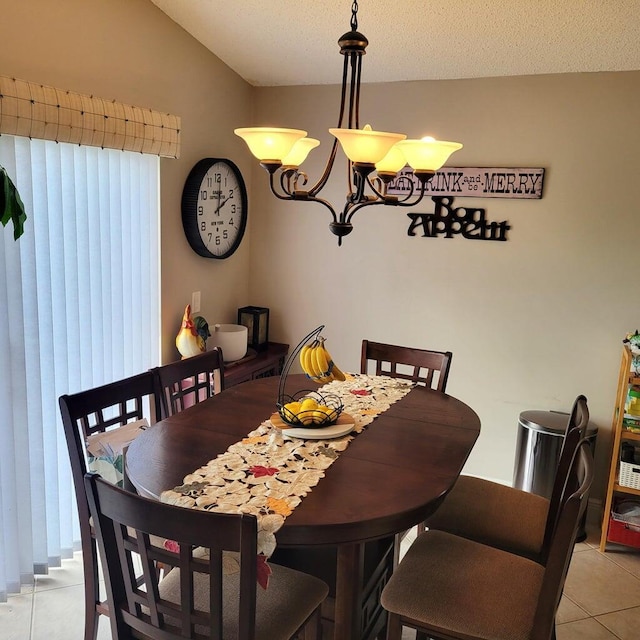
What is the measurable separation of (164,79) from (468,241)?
1794mm

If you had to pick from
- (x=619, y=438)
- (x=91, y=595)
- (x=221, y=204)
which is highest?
(x=221, y=204)

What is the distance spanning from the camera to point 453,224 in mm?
3416

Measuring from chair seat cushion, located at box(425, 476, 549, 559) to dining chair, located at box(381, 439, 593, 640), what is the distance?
0.23 meters

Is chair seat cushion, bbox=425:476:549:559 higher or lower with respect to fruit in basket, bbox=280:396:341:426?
lower

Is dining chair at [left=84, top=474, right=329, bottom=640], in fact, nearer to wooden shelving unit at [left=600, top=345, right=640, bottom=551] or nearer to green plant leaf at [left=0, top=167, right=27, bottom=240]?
green plant leaf at [left=0, top=167, right=27, bottom=240]

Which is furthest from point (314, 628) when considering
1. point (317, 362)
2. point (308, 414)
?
point (317, 362)

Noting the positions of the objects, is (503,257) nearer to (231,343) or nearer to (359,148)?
(231,343)

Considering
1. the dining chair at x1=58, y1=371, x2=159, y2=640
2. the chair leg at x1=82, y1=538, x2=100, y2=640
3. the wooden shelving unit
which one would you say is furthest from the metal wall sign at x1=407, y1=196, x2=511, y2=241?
the chair leg at x1=82, y1=538, x2=100, y2=640

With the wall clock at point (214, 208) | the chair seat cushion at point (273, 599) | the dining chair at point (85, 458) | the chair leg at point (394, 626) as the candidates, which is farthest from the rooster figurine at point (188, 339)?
the chair leg at point (394, 626)

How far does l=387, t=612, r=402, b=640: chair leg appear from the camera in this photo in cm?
179

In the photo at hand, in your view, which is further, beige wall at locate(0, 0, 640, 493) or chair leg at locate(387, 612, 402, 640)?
beige wall at locate(0, 0, 640, 493)

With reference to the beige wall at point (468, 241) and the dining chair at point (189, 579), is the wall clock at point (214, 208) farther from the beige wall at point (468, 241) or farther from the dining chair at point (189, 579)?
the dining chair at point (189, 579)

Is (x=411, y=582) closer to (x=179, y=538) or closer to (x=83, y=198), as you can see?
(x=179, y=538)

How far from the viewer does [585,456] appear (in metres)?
1.68
